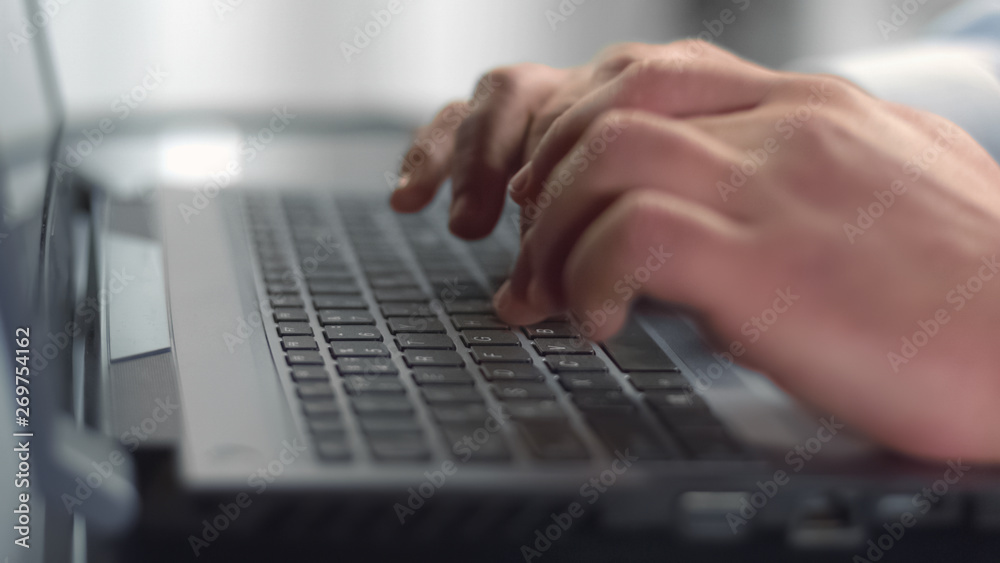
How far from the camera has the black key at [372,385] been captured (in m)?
0.26

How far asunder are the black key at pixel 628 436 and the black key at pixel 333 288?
0.16 meters

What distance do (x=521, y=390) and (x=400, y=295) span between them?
0.39ft

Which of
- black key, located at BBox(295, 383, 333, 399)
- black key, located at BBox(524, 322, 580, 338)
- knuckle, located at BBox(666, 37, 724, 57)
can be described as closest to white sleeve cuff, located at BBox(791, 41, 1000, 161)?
knuckle, located at BBox(666, 37, 724, 57)

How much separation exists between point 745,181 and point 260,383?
168mm

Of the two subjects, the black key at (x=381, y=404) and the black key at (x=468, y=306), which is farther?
the black key at (x=468, y=306)

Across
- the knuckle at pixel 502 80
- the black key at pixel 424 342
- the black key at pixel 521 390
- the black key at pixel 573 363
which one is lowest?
the black key at pixel 424 342

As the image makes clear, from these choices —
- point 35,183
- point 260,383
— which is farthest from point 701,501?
point 35,183

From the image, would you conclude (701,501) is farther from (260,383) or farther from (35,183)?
(35,183)

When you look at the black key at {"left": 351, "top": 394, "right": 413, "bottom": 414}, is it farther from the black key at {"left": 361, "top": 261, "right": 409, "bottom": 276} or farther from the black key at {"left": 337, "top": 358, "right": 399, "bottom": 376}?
the black key at {"left": 361, "top": 261, "right": 409, "bottom": 276}

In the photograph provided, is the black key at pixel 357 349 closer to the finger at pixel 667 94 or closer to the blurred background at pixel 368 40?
the finger at pixel 667 94

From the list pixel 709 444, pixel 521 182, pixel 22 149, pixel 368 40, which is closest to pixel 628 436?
pixel 709 444

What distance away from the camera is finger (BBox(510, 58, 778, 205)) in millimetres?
304

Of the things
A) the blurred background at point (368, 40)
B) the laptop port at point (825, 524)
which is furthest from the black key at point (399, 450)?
the blurred background at point (368, 40)

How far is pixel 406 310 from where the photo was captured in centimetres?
35
